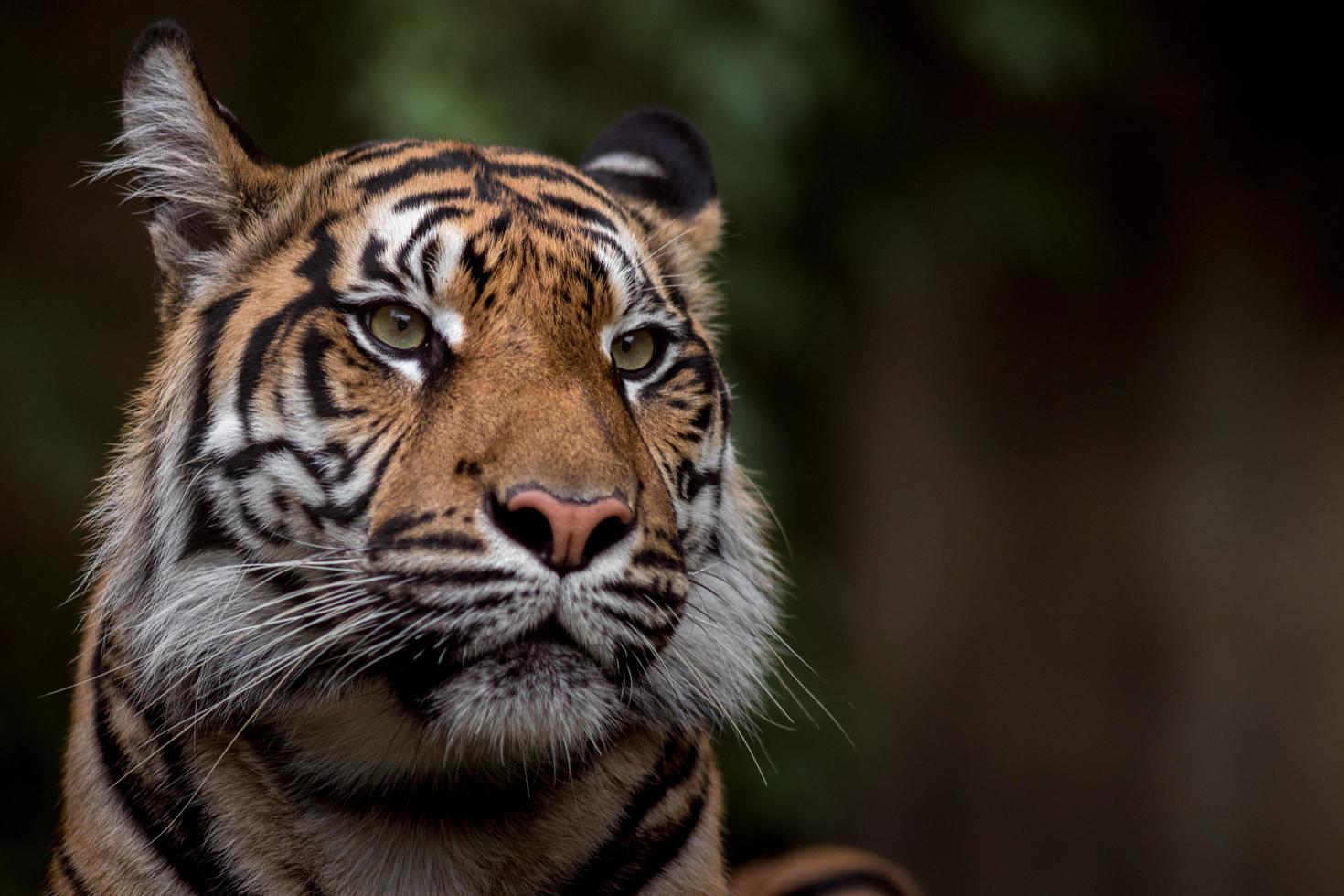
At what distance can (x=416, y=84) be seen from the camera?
2844 mm

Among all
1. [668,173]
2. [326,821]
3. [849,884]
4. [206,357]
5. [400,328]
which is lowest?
[849,884]

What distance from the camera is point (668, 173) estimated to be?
2219 millimetres

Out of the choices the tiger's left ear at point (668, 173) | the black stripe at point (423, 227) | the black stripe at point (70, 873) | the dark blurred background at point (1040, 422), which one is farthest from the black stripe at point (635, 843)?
the dark blurred background at point (1040, 422)

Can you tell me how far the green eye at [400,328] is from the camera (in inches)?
64.8

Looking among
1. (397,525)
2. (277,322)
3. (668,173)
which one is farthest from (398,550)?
(668,173)

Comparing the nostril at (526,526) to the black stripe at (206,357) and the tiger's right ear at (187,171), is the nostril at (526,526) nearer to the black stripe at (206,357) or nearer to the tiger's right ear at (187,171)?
the black stripe at (206,357)

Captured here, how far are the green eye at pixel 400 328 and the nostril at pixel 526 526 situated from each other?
0.30m

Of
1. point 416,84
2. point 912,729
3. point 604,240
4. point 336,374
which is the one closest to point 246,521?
point 336,374

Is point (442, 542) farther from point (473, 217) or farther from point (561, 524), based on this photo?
point (473, 217)

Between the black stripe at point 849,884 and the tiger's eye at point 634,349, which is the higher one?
the tiger's eye at point 634,349

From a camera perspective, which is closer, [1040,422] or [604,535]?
[604,535]

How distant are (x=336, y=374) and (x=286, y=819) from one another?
1.77 feet

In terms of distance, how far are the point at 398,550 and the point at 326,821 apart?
1.21 ft

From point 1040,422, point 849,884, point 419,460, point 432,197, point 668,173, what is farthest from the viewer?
point 1040,422
